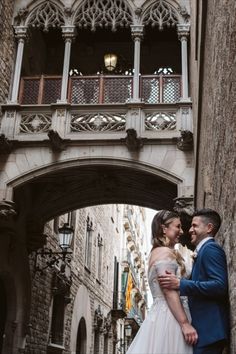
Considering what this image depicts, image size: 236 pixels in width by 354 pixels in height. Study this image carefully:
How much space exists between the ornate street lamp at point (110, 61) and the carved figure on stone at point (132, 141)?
14.3ft

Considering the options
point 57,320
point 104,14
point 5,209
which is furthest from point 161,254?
point 57,320

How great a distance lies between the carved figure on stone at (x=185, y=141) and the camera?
11281mm

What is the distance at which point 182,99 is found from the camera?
11914mm

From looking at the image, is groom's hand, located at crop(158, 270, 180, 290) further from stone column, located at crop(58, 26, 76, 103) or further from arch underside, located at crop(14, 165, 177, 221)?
arch underside, located at crop(14, 165, 177, 221)

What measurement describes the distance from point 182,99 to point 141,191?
3828 millimetres

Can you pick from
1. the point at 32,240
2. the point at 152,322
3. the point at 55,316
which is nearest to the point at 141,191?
the point at 32,240

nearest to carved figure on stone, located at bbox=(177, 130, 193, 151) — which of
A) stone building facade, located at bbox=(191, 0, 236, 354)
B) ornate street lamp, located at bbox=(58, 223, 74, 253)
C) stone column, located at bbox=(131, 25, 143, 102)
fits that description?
stone column, located at bbox=(131, 25, 143, 102)

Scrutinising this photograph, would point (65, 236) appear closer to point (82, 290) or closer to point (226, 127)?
point (82, 290)

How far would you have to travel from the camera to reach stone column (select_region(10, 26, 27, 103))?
12.4m

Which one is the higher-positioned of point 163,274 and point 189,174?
point 189,174

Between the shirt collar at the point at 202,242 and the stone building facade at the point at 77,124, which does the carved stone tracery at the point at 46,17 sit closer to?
the stone building facade at the point at 77,124

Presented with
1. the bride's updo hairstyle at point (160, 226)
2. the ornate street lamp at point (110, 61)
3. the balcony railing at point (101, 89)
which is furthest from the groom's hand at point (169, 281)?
the ornate street lamp at point (110, 61)

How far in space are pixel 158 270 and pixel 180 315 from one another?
0.33 metres

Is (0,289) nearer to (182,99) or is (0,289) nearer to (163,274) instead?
(182,99)
